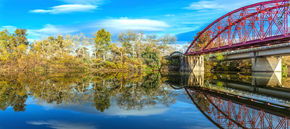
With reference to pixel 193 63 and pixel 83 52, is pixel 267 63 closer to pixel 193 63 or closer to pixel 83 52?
pixel 193 63

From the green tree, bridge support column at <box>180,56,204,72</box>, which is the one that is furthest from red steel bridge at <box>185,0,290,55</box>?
the green tree

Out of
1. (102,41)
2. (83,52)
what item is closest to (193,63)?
(102,41)

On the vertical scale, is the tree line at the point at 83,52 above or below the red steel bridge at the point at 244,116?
above

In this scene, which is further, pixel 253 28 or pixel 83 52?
pixel 83 52

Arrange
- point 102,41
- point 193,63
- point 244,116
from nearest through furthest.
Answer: point 244,116
point 193,63
point 102,41

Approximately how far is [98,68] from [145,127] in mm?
51149

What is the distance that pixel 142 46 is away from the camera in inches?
2493

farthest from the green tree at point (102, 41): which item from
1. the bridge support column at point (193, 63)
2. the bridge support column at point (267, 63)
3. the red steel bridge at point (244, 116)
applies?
the red steel bridge at point (244, 116)

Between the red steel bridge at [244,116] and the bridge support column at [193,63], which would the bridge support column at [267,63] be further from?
the red steel bridge at [244,116]

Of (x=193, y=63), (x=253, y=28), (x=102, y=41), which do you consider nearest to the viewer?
(x=253, y=28)

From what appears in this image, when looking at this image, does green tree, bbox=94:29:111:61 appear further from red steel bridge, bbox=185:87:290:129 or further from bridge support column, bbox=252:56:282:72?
red steel bridge, bbox=185:87:290:129

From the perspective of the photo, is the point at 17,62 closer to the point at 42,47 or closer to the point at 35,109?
the point at 42,47

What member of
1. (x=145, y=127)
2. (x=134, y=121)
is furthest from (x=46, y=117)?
(x=145, y=127)

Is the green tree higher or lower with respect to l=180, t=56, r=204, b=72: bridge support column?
higher
